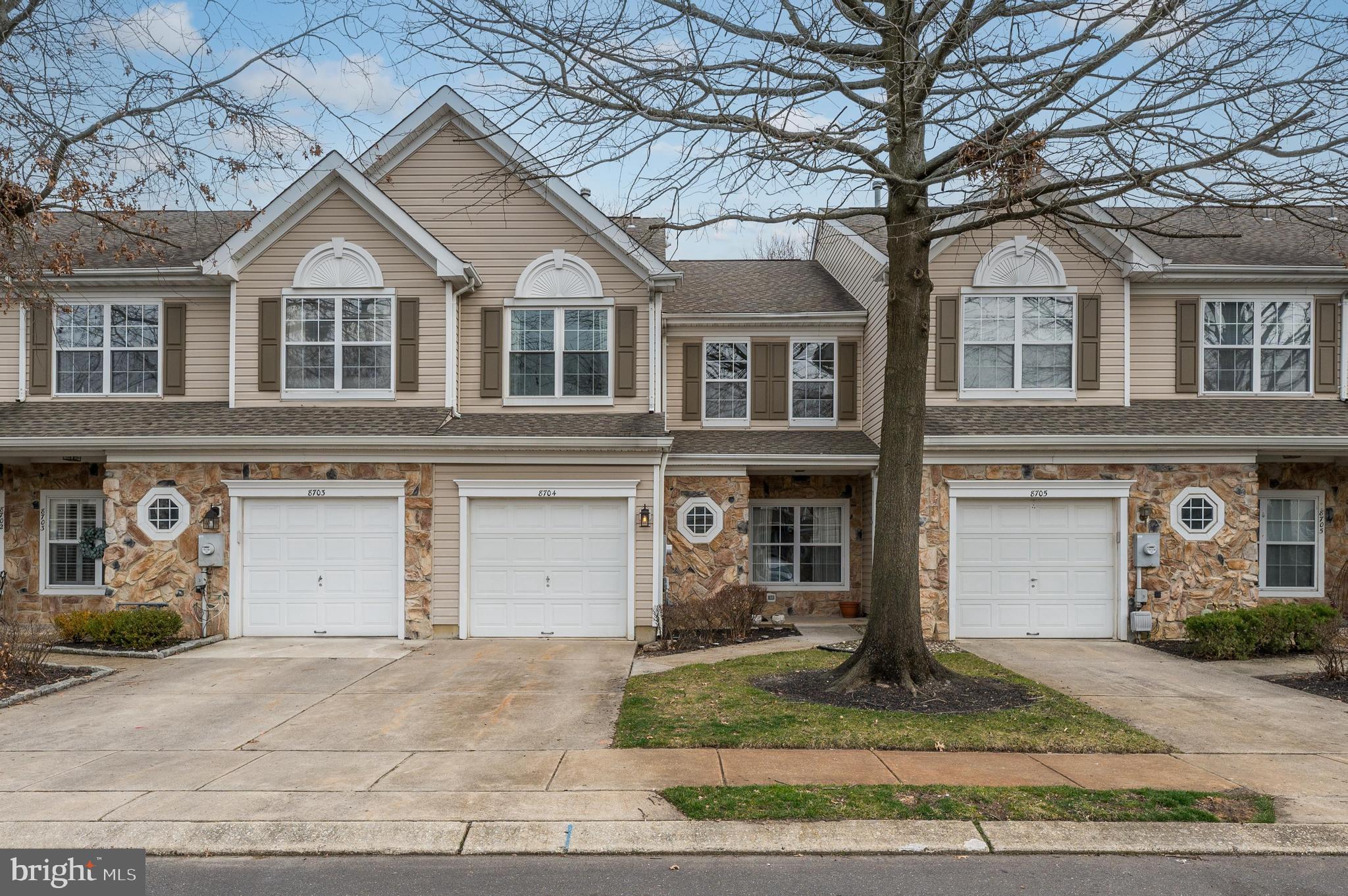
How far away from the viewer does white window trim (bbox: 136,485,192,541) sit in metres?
14.1

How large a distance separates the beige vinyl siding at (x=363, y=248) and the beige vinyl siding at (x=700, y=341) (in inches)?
172

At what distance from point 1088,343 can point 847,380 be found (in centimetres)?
422

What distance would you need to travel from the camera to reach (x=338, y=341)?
583 inches

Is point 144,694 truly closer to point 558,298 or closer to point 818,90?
point 558,298

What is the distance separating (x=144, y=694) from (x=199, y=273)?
7772mm

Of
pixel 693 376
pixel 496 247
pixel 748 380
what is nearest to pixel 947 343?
pixel 748 380

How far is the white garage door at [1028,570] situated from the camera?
577 inches

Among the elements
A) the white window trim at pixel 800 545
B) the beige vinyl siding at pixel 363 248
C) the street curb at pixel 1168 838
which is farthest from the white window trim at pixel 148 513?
the street curb at pixel 1168 838

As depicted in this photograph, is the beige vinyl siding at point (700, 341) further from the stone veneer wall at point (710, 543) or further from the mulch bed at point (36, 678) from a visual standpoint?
the mulch bed at point (36, 678)

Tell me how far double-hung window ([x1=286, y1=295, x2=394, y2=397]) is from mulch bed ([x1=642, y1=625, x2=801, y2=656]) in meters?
6.14

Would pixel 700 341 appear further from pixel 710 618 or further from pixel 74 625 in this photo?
pixel 74 625

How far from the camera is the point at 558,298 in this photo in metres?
15.2

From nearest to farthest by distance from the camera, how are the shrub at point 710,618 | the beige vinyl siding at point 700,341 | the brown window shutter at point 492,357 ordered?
the shrub at point 710,618 → the brown window shutter at point 492,357 → the beige vinyl siding at point 700,341

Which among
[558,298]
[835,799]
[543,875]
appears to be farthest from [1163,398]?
[543,875]
